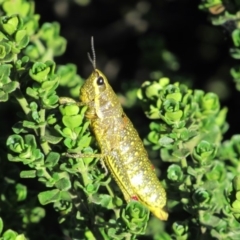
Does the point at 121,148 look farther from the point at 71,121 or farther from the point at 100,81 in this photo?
the point at 71,121

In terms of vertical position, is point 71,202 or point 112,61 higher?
point 71,202

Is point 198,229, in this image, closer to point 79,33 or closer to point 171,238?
point 171,238

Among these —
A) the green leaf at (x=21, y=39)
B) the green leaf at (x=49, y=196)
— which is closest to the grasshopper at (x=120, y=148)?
the green leaf at (x=49, y=196)

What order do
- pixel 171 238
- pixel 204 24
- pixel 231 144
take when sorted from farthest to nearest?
pixel 204 24
pixel 231 144
pixel 171 238

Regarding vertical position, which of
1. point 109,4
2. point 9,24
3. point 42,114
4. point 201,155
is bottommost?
point 109,4

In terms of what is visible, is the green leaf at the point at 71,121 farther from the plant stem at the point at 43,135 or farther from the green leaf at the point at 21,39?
the green leaf at the point at 21,39

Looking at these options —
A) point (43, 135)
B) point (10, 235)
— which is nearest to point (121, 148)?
point (43, 135)

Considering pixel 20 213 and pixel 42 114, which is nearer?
pixel 42 114

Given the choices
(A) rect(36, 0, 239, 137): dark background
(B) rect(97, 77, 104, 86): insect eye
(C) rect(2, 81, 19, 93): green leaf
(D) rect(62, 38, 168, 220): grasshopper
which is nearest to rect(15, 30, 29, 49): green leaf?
(C) rect(2, 81, 19, 93): green leaf

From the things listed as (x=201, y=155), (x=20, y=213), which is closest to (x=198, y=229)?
(x=201, y=155)
